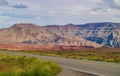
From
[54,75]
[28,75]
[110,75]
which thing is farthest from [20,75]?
[110,75]

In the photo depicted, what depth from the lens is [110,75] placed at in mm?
19250

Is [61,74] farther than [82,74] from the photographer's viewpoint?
Yes

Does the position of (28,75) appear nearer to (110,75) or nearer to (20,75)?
(20,75)

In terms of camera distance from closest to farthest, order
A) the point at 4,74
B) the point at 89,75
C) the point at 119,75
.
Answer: the point at 4,74 → the point at 89,75 → the point at 119,75

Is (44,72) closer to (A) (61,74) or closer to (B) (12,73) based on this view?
(B) (12,73)

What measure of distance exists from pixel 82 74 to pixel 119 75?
212cm

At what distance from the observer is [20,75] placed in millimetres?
17625

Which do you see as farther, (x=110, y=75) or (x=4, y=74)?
(x=110, y=75)

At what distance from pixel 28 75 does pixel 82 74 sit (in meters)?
3.12

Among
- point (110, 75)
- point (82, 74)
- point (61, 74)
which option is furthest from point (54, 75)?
point (110, 75)

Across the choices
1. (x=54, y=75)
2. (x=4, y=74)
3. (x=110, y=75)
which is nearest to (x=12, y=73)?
(x=4, y=74)

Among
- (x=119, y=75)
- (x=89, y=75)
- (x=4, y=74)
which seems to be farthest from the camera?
(x=119, y=75)

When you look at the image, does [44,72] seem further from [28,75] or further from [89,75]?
[89,75]

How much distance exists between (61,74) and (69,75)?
849 mm
